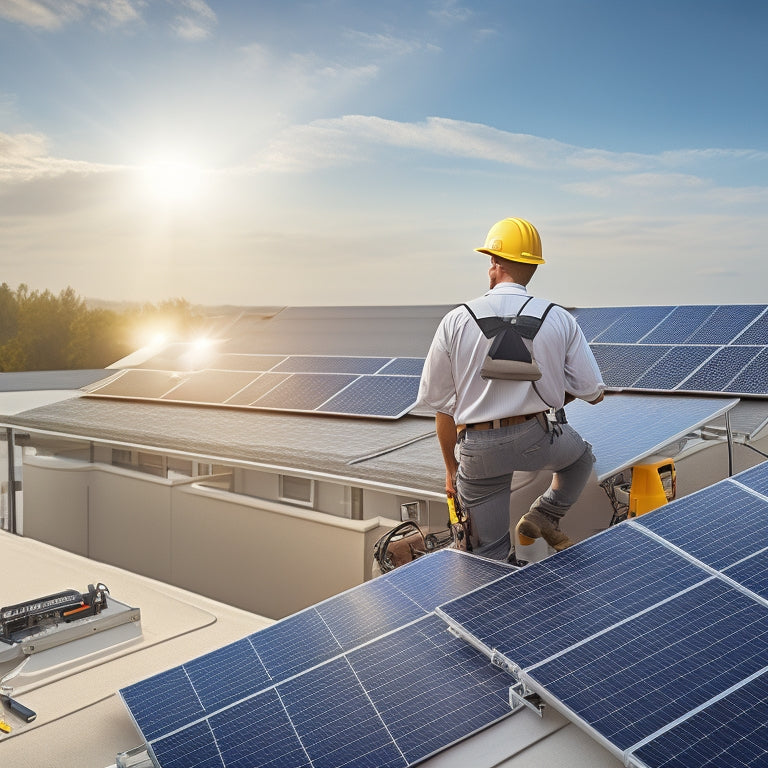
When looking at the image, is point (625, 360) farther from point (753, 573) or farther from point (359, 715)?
point (359, 715)

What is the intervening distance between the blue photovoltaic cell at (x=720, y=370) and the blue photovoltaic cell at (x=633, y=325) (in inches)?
69.6

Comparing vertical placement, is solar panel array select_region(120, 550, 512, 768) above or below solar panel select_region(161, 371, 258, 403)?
below

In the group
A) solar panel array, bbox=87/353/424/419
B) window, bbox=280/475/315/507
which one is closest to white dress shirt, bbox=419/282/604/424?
window, bbox=280/475/315/507

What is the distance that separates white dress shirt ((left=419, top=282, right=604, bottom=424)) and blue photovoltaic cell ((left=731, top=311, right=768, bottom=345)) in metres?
7.01

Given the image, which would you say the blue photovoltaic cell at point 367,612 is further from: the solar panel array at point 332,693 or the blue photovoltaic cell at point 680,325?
the blue photovoltaic cell at point 680,325

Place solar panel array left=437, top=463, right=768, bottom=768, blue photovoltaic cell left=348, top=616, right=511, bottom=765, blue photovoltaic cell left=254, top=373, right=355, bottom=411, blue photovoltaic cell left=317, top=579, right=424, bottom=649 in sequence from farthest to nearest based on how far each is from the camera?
blue photovoltaic cell left=254, top=373, right=355, bottom=411 → blue photovoltaic cell left=317, top=579, right=424, bottom=649 → blue photovoltaic cell left=348, top=616, right=511, bottom=765 → solar panel array left=437, top=463, right=768, bottom=768

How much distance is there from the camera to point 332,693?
13.2 ft

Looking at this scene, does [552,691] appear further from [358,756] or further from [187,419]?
[187,419]

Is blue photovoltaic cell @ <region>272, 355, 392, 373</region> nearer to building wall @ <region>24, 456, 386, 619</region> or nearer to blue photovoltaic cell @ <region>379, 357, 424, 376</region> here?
blue photovoltaic cell @ <region>379, 357, 424, 376</region>

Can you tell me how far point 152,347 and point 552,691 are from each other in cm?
1546

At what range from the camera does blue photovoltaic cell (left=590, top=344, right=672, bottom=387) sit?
1112 cm

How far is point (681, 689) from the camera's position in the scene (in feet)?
12.0

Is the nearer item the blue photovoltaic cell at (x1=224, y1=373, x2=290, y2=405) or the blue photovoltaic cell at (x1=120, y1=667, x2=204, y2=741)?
the blue photovoltaic cell at (x1=120, y1=667, x2=204, y2=741)

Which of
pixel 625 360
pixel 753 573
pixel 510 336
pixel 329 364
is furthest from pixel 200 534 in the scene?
pixel 625 360
